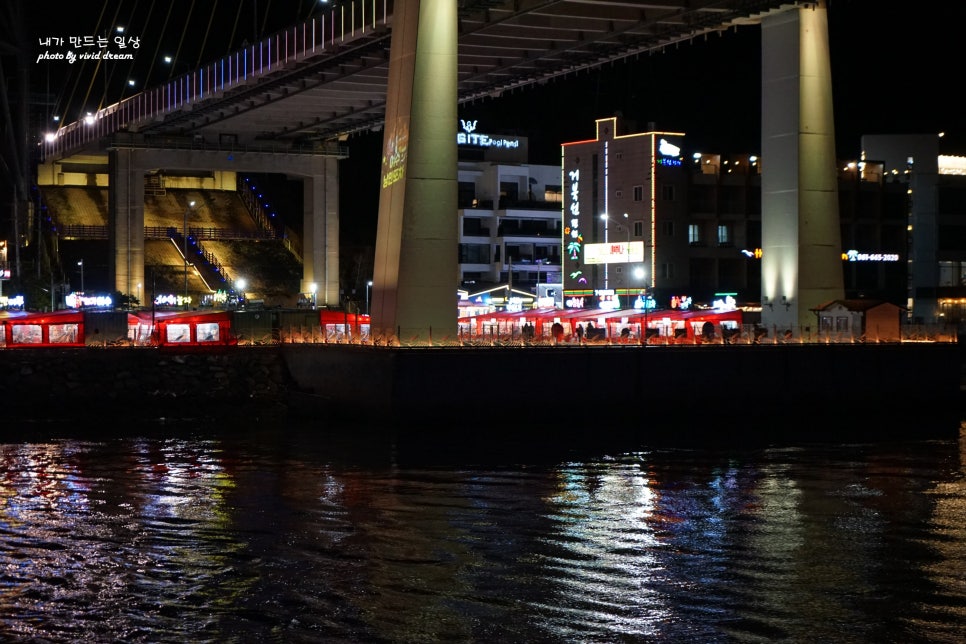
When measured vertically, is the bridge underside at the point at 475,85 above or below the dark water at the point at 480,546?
above

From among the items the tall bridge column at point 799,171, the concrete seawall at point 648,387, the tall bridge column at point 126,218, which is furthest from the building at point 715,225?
the concrete seawall at point 648,387

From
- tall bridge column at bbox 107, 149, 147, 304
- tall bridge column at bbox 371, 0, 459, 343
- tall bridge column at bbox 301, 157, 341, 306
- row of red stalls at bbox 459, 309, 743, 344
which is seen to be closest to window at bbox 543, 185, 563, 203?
tall bridge column at bbox 301, 157, 341, 306

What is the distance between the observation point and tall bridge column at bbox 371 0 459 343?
44.0m

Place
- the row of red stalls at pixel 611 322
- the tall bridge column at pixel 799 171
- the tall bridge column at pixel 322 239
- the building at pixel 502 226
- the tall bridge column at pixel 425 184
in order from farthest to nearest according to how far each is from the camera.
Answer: the building at pixel 502 226 < the tall bridge column at pixel 322 239 < the row of red stalls at pixel 611 322 < the tall bridge column at pixel 799 171 < the tall bridge column at pixel 425 184

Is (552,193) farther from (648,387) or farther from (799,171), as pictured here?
(648,387)

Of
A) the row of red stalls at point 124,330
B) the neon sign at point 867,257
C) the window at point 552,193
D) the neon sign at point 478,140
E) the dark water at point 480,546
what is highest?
the neon sign at point 478,140

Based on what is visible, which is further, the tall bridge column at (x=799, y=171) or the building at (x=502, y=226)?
the building at (x=502, y=226)

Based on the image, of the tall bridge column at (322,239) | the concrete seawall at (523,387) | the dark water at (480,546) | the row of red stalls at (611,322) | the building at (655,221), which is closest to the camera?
the dark water at (480,546)

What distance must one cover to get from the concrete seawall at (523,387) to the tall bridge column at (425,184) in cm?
245

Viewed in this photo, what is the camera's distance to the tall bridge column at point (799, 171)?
164 feet

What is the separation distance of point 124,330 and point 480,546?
34.7m

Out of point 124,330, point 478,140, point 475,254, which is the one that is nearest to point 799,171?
point 124,330

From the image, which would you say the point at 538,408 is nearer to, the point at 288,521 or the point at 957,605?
the point at 288,521

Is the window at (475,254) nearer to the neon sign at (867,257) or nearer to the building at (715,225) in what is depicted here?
the building at (715,225)
